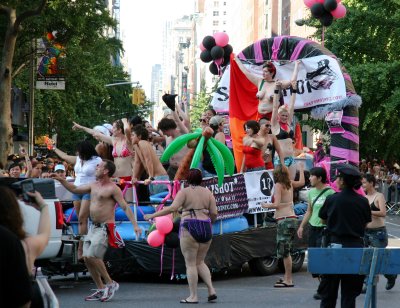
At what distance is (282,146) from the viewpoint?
17172 millimetres

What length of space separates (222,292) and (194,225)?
5.51 ft

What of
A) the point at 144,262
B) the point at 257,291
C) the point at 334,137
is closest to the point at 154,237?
the point at 144,262

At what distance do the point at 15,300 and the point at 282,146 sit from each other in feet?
38.5

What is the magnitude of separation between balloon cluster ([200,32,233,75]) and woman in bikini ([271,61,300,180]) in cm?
364

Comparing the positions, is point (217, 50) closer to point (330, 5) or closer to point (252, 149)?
point (330, 5)

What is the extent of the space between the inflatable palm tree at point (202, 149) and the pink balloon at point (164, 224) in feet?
4.11

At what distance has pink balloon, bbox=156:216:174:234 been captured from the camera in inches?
551

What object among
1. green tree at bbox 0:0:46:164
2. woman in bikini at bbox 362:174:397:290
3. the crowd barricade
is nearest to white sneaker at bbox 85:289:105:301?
woman in bikini at bbox 362:174:397:290

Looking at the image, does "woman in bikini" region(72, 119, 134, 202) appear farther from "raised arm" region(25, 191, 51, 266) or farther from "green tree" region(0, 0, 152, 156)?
"green tree" region(0, 0, 152, 156)

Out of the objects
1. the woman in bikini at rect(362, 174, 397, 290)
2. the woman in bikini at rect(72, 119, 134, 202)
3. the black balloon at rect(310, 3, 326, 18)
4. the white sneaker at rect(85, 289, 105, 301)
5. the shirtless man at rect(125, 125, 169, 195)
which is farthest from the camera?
the black balloon at rect(310, 3, 326, 18)

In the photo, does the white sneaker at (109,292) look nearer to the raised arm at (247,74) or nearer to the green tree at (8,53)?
the raised arm at (247,74)

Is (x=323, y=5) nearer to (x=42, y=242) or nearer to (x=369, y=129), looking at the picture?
(x=42, y=242)

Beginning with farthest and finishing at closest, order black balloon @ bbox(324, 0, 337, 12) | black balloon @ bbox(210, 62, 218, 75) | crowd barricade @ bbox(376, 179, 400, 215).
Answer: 1. crowd barricade @ bbox(376, 179, 400, 215)
2. black balloon @ bbox(210, 62, 218, 75)
3. black balloon @ bbox(324, 0, 337, 12)

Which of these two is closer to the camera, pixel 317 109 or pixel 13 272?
pixel 13 272
